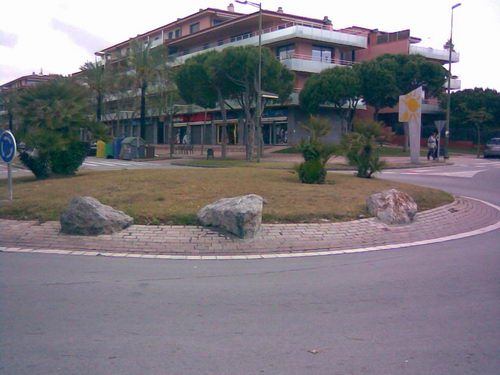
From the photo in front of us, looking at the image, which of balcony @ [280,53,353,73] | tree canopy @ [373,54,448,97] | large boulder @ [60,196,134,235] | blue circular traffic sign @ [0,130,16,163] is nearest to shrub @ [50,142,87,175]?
blue circular traffic sign @ [0,130,16,163]

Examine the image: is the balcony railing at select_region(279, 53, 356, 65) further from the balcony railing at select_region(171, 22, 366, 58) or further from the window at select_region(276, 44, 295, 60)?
the balcony railing at select_region(171, 22, 366, 58)

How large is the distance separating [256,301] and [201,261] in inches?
93.2

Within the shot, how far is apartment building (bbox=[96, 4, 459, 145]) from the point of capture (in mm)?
48562

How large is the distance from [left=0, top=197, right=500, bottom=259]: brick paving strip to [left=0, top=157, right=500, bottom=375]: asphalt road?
2.03ft

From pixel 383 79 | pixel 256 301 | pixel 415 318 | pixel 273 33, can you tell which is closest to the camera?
pixel 415 318

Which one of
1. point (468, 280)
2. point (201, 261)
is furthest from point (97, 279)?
point (468, 280)

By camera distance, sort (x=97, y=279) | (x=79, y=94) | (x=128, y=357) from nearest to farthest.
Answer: (x=128, y=357)
(x=97, y=279)
(x=79, y=94)

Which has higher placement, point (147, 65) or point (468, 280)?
point (147, 65)

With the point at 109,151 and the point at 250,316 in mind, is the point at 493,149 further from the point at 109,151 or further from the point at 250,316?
the point at 250,316

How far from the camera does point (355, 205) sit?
1176 cm

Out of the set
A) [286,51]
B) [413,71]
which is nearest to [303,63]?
[286,51]

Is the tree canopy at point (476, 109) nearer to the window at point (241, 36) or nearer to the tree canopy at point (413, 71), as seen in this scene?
the tree canopy at point (413, 71)

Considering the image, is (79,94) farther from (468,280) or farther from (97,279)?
(468,280)

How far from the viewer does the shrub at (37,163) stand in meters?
16.7
